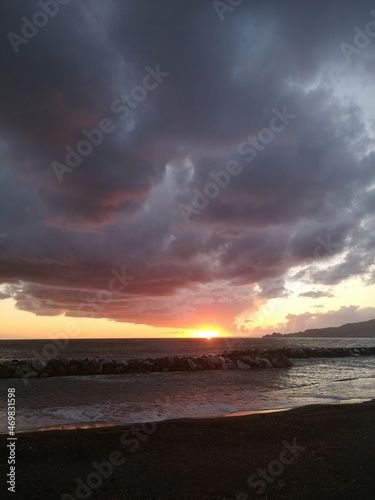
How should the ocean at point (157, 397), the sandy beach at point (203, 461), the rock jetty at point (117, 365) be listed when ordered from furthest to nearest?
1. the rock jetty at point (117, 365)
2. the ocean at point (157, 397)
3. the sandy beach at point (203, 461)

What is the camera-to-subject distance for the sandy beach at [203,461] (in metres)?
7.65

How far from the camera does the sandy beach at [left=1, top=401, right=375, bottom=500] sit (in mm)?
7652

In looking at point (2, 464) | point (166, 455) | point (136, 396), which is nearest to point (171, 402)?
point (136, 396)

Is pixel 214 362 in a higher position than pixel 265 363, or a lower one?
higher

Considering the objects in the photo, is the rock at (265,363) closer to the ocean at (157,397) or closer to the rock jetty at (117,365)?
the rock jetty at (117,365)

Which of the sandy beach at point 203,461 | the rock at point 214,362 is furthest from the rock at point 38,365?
the sandy beach at point 203,461

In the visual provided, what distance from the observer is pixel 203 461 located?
944cm

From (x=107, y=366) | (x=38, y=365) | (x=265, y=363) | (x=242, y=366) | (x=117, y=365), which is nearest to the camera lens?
(x=38, y=365)

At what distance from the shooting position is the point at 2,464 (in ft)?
30.9

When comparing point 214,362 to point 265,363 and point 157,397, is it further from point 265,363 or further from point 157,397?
point 157,397

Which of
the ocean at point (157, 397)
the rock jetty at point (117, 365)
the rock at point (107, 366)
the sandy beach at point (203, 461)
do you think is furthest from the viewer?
the rock at point (107, 366)

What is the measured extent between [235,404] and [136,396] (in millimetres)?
6431

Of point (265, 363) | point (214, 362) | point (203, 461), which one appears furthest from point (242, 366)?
point (203, 461)

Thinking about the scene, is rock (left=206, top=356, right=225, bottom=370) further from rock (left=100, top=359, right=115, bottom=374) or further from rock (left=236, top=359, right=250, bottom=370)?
rock (left=100, top=359, right=115, bottom=374)
